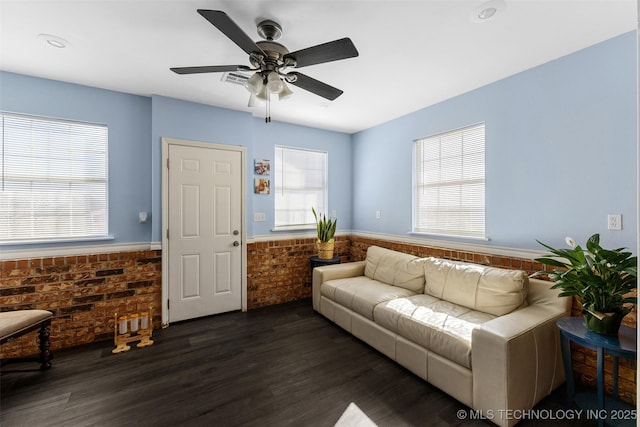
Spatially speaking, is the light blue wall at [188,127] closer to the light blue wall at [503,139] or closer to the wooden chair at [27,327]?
the light blue wall at [503,139]

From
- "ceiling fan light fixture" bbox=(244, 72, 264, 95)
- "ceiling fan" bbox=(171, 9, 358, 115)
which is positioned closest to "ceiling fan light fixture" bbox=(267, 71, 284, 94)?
"ceiling fan" bbox=(171, 9, 358, 115)

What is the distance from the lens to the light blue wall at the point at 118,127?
2660mm

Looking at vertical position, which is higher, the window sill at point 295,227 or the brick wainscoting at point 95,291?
the window sill at point 295,227

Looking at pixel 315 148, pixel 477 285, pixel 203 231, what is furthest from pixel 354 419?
pixel 315 148

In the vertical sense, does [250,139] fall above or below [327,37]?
below

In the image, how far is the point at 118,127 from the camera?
299 cm

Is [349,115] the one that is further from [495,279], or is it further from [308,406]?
[308,406]

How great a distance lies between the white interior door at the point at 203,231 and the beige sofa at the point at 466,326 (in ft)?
4.54

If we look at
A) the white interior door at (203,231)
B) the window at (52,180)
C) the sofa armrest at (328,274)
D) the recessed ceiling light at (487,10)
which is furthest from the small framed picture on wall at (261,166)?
the recessed ceiling light at (487,10)

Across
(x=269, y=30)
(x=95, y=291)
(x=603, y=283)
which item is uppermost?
(x=269, y=30)

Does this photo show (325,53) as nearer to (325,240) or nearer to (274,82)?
(274,82)

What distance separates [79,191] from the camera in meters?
2.85

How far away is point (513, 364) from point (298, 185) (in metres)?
3.27

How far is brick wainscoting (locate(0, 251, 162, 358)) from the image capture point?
8.32ft
